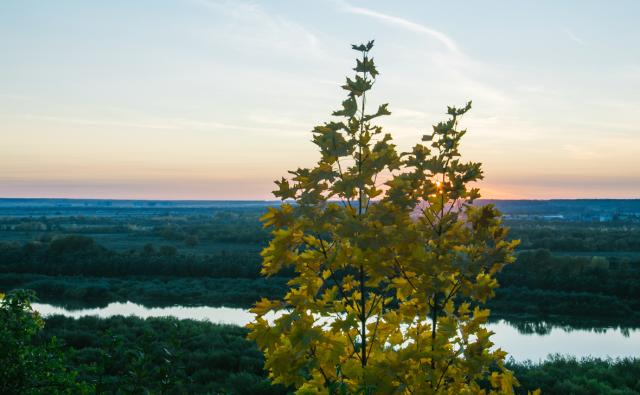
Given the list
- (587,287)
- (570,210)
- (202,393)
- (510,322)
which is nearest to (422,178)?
(202,393)

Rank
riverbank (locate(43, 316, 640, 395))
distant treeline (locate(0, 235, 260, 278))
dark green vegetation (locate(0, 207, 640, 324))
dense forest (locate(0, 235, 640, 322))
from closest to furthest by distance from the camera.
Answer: riverbank (locate(43, 316, 640, 395)) < dark green vegetation (locate(0, 207, 640, 324)) < dense forest (locate(0, 235, 640, 322)) < distant treeline (locate(0, 235, 260, 278))

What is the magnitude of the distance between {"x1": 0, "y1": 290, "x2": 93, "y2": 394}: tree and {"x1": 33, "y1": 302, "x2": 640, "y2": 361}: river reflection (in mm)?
14880

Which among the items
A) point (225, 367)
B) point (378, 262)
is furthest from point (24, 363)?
point (225, 367)

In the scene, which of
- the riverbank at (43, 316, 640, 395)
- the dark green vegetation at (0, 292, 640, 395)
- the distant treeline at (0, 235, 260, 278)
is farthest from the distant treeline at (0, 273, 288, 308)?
the riverbank at (43, 316, 640, 395)

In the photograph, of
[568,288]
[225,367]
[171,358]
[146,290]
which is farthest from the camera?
[146,290]

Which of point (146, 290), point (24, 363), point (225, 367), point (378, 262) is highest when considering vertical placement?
point (378, 262)

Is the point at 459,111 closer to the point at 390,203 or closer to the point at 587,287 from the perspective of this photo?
the point at 390,203

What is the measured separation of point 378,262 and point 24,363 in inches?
161

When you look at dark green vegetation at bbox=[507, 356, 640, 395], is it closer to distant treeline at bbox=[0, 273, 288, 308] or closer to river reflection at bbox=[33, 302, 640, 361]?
river reflection at bbox=[33, 302, 640, 361]

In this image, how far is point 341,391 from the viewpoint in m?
3.38

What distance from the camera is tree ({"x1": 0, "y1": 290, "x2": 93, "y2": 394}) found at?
5.44m

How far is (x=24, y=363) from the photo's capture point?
18.1 ft

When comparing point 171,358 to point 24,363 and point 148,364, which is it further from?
point 24,363

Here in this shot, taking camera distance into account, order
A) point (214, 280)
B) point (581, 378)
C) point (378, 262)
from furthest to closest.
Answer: point (214, 280) → point (581, 378) → point (378, 262)
